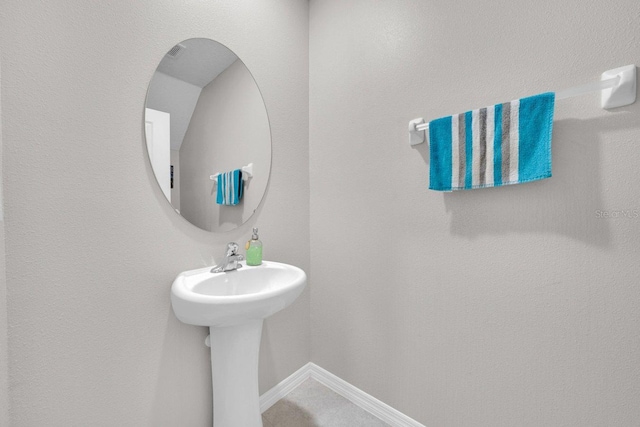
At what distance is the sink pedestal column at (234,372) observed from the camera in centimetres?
109

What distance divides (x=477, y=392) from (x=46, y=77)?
1870mm

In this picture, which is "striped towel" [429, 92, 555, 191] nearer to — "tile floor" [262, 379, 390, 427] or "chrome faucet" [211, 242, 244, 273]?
"chrome faucet" [211, 242, 244, 273]

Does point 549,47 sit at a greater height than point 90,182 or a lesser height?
greater

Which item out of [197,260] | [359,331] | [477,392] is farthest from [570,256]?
[197,260]

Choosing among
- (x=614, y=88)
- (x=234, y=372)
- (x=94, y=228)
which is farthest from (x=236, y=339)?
(x=614, y=88)

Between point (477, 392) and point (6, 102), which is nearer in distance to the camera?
point (6, 102)

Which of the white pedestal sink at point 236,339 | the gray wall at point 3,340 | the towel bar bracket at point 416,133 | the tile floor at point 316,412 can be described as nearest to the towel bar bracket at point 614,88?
the towel bar bracket at point 416,133

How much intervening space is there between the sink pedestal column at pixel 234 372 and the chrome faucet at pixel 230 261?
9.3 inches

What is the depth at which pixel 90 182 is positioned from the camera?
2.96ft

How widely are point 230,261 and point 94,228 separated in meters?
0.48

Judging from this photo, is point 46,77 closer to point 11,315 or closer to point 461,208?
point 11,315

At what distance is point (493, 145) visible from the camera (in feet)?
3.22

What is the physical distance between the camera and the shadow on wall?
0.85m

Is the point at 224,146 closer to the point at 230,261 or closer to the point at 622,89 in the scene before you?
the point at 230,261
